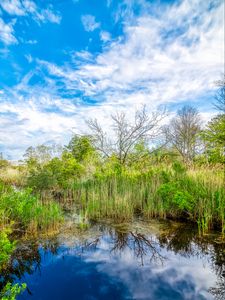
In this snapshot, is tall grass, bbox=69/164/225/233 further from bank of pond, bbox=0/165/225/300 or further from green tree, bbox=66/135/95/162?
green tree, bbox=66/135/95/162

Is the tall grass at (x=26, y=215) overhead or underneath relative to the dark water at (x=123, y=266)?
overhead

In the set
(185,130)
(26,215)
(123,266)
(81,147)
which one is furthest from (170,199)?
(185,130)

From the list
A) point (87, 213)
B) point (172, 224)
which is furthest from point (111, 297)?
point (87, 213)

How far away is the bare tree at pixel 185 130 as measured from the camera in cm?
2205

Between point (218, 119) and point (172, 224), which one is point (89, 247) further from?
point (218, 119)

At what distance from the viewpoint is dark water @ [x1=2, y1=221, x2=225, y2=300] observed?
284 centimetres

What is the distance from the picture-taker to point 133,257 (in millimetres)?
3764

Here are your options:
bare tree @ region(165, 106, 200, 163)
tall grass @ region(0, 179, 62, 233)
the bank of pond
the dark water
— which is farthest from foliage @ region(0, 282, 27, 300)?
bare tree @ region(165, 106, 200, 163)

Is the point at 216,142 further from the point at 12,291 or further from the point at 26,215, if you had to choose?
the point at 12,291

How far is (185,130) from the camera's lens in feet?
76.4

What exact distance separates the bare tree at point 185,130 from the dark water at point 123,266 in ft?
60.3

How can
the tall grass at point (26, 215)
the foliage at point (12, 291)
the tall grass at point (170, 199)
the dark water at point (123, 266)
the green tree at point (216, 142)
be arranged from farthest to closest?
the green tree at point (216, 142)
the tall grass at point (170, 199)
the tall grass at point (26, 215)
the dark water at point (123, 266)
the foliage at point (12, 291)

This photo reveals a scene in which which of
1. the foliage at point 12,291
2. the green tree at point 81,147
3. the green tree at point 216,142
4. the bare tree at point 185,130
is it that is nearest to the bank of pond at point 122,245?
the foliage at point 12,291

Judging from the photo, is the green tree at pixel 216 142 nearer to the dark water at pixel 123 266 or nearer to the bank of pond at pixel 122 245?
the bank of pond at pixel 122 245
